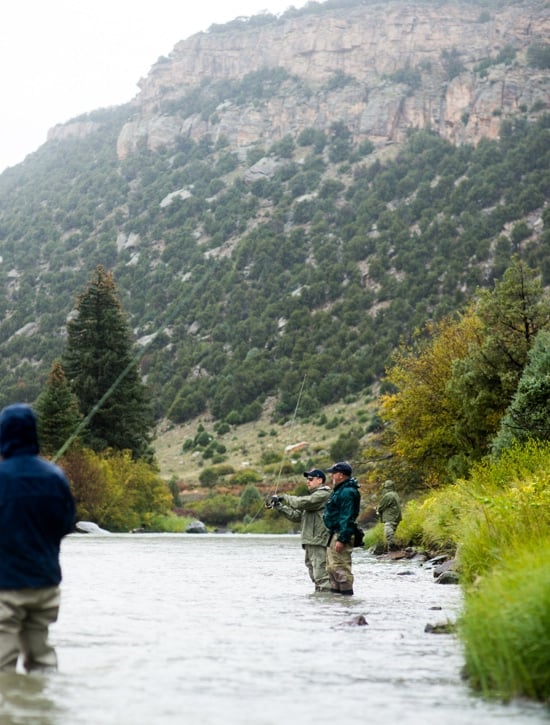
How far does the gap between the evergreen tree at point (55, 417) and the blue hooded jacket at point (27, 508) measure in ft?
144

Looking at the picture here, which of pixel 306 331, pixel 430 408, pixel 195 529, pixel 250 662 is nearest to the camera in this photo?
pixel 250 662

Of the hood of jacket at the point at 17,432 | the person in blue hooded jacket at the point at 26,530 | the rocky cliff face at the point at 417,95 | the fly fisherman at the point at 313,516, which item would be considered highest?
the rocky cliff face at the point at 417,95

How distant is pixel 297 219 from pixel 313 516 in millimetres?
132460

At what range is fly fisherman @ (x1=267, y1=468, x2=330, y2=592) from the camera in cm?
1384

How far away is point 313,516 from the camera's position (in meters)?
14.0

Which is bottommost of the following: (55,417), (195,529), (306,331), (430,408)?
(195,529)

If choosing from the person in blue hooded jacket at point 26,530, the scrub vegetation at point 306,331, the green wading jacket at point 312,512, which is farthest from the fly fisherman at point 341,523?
the person in blue hooded jacket at point 26,530

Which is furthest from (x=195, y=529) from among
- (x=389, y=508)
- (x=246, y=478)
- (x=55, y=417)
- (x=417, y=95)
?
(x=417, y=95)

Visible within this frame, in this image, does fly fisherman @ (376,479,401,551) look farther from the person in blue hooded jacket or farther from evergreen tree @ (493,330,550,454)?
the person in blue hooded jacket

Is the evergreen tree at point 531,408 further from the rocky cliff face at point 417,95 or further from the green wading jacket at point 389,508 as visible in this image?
the rocky cliff face at point 417,95

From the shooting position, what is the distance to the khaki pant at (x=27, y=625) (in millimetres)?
6508

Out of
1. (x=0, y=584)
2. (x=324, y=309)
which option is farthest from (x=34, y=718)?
(x=324, y=309)

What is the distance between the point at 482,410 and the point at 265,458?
6032 cm

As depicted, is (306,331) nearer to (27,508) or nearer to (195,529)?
(195,529)
